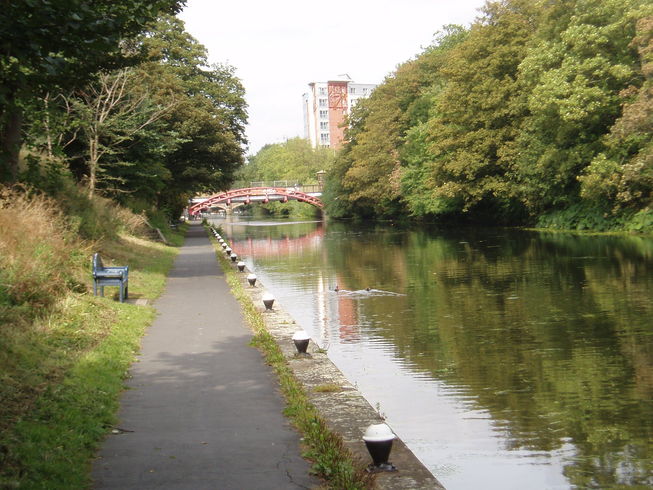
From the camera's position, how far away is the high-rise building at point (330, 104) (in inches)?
5965

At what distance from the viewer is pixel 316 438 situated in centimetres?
616

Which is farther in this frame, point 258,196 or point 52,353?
point 258,196

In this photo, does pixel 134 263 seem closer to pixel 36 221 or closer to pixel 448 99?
pixel 36 221

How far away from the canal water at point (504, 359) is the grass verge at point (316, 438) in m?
1.04

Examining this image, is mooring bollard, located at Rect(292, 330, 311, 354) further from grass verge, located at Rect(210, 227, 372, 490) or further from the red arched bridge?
the red arched bridge

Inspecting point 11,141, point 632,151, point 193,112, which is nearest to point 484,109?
point 632,151

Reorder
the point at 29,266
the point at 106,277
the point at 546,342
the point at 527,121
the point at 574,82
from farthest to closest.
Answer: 1. the point at 527,121
2. the point at 574,82
3. the point at 106,277
4. the point at 546,342
5. the point at 29,266

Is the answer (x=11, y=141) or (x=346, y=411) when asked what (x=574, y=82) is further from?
(x=346, y=411)

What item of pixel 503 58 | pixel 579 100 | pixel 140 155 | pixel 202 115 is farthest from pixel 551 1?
pixel 140 155

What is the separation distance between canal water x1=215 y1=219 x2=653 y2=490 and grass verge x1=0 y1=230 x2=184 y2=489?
2.90 meters

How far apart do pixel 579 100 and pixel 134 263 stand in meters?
20.1

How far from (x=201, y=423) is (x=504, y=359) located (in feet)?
17.4

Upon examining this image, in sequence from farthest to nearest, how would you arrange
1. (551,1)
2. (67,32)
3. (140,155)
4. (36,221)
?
(551,1)
(140,155)
(36,221)
(67,32)

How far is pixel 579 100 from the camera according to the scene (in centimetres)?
3212
